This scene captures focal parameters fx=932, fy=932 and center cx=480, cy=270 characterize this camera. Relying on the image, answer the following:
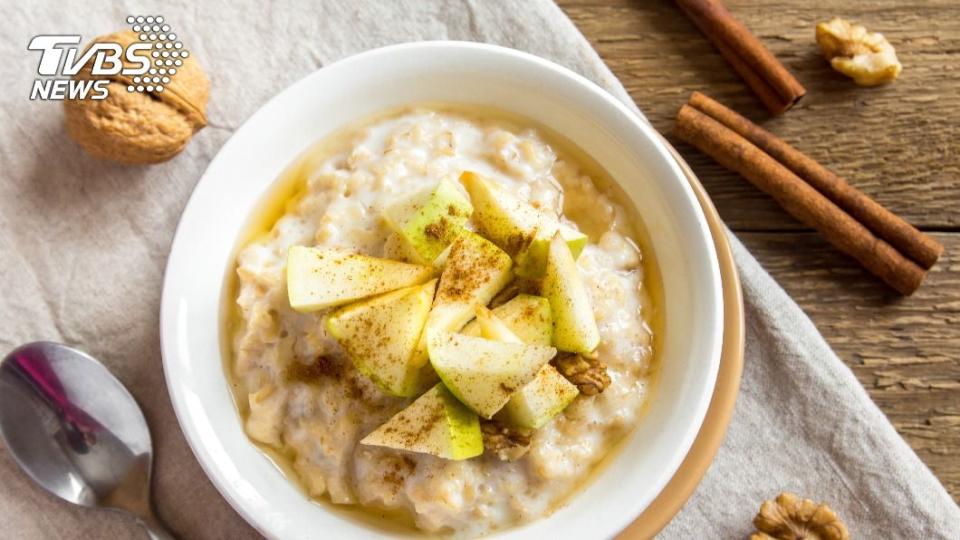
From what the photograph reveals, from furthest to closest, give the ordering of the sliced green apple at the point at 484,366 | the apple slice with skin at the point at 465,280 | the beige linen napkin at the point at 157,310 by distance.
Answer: the beige linen napkin at the point at 157,310, the apple slice with skin at the point at 465,280, the sliced green apple at the point at 484,366

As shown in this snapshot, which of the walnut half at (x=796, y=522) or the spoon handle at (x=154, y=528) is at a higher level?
the walnut half at (x=796, y=522)

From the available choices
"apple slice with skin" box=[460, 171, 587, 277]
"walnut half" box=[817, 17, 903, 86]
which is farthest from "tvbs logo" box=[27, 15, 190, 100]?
"walnut half" box=[817, 17, 903, 86]

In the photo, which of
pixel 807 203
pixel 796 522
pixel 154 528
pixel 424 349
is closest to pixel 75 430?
pixel 154 528

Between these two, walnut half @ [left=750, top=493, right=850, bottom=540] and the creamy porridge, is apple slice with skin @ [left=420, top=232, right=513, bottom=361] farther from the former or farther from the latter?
walnut half @ [left=750, top=493, right=850, bottom=540]

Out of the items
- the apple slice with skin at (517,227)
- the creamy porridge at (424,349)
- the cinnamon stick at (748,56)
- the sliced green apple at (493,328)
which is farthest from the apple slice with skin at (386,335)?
the cinnamon stick at (748,56)

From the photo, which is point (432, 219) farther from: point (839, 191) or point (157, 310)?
point (839, 191)

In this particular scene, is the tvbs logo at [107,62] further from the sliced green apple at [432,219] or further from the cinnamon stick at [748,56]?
the cinnamon stick at [748,56]

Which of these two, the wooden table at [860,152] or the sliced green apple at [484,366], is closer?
Answer: the sliced green apple at [484,366]
